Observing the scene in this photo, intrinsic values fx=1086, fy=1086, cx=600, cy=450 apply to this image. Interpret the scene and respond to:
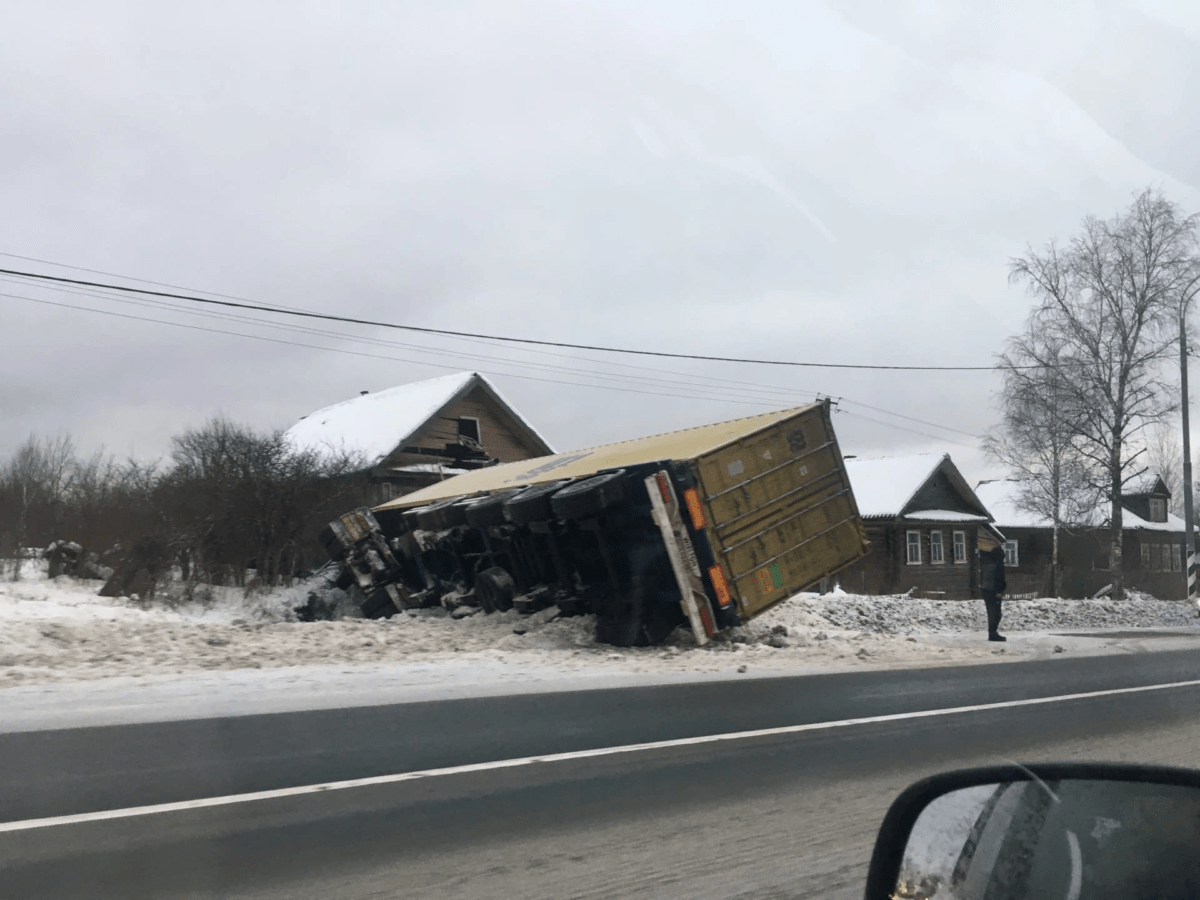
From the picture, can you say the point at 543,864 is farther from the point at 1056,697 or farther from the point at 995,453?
the point at 995,453

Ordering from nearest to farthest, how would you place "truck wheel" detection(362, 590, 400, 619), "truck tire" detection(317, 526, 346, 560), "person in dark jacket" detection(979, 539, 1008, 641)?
"person in dark jacket" detection(979, 539, 1008, 641) → "truck wheel" detection(362, 590, 400, 619) → "truck tire" detection(317, 526, 346, 560)

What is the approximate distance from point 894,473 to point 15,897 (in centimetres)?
4517

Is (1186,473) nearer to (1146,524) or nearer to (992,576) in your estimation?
(992,576)

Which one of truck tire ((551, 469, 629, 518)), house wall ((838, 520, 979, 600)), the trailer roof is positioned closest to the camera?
truck tire ((551, 469, 629, 518))

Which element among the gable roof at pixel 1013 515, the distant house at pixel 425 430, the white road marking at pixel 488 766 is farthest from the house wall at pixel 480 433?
the gable roof at pixel 1013 515

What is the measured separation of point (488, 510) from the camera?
1541 centimetres

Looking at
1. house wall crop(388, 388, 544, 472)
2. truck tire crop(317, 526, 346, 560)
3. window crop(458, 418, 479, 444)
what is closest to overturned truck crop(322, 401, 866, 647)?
truck tire crop(317, 526, 346, 560)

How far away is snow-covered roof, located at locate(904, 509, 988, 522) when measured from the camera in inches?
1751

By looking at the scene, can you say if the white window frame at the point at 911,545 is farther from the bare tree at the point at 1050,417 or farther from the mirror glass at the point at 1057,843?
the mirror glass at the point at 1057,843

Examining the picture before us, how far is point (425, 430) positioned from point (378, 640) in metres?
20.4

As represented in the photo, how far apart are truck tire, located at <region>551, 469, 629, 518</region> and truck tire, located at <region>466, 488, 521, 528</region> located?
5.36 feet

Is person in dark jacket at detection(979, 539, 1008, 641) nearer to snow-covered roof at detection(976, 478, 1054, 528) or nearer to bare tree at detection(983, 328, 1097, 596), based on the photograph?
bare tree at detection(983, 328, 1097, 596)

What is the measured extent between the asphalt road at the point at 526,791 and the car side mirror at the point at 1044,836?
104 inches

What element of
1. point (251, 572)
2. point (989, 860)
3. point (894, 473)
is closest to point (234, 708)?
point (989, 860)
